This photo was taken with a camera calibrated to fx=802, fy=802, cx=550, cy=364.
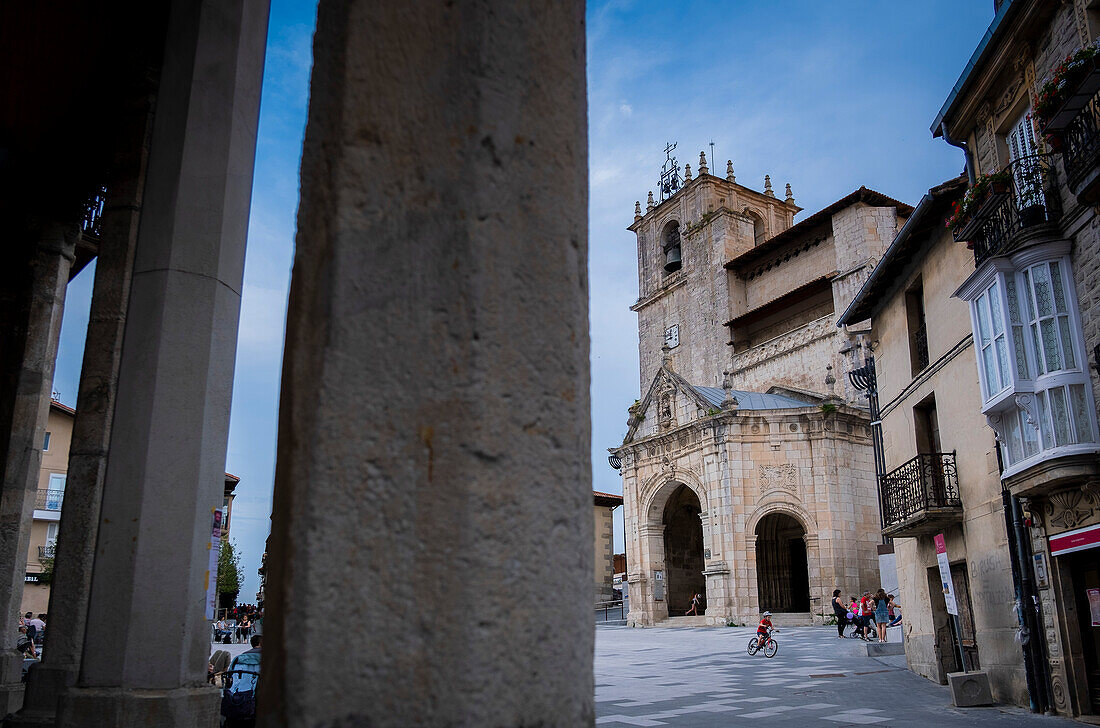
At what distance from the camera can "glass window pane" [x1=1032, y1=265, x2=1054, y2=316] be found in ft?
34.3

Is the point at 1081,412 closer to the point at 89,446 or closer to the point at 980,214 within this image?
the point at 980,214

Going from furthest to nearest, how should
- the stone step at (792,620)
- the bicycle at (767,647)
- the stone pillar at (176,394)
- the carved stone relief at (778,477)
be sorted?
the carved stone relief at (778,477) → the stone step at (792,620) → the bicycle at (767,647) → the stone pillar at (176,394)

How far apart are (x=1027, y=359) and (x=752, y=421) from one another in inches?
687

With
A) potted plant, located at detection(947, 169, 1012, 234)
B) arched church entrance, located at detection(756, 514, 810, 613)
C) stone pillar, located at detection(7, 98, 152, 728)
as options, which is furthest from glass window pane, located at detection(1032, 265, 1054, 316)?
arched church entrance, located at detection(756, 514, 810, 613)

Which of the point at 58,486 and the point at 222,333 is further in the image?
the point at 58,486

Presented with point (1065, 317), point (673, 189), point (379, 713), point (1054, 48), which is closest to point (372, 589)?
point (379, 713)

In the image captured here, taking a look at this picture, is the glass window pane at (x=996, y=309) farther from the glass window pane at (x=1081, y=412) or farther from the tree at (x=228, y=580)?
the tree at (x=228, y=580)

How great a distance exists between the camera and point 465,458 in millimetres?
1697

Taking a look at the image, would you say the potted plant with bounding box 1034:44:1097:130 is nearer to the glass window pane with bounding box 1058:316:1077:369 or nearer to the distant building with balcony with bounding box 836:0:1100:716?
the distant building with balcony with bounding box 836:0:1100:716

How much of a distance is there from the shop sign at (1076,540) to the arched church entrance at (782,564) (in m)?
21.6

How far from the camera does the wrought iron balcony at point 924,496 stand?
13047 mm

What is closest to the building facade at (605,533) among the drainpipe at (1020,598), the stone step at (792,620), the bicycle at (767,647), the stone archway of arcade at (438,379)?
the stone step at (792,620)

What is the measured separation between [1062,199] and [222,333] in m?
10.4

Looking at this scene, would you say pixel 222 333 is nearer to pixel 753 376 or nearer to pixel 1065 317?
pixel 1065 317
